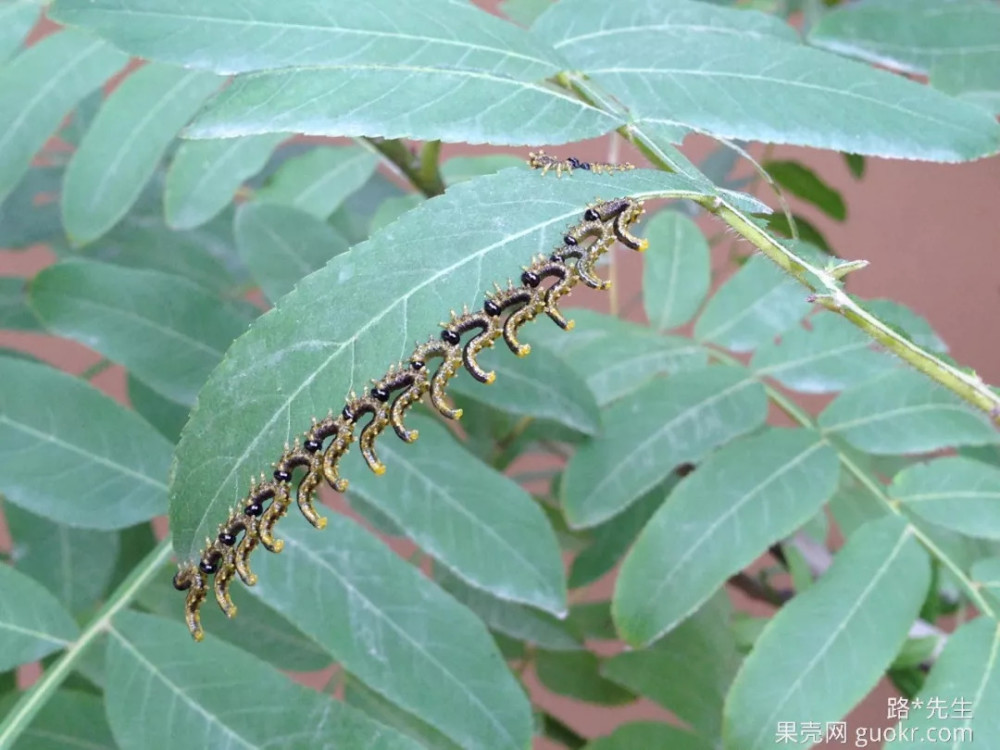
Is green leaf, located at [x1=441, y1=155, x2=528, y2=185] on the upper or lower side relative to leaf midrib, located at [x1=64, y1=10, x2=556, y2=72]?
lower

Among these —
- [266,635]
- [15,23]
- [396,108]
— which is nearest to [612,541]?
[266,635]

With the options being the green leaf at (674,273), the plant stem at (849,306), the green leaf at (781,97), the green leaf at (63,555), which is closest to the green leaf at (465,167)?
the green leaf at (674,273)

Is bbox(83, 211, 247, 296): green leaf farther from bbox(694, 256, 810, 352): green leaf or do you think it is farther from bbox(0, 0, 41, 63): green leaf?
bbox(694, 256, 810, 352): green leaf

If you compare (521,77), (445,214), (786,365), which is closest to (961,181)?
(786,365)

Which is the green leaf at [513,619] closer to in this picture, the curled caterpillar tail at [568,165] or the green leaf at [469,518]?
the green leaf at [469,518]

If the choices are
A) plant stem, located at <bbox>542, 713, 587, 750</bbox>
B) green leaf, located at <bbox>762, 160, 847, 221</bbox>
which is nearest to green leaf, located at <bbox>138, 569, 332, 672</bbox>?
plant stem, located at <bbox>542, 713, 587, 750</bbox>

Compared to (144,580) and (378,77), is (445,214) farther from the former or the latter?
(144,580)

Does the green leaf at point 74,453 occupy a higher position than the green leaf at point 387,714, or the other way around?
the green leaf at point 74,453

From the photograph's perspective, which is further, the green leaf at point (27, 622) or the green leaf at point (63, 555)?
the green leaf at point (63, 555)
